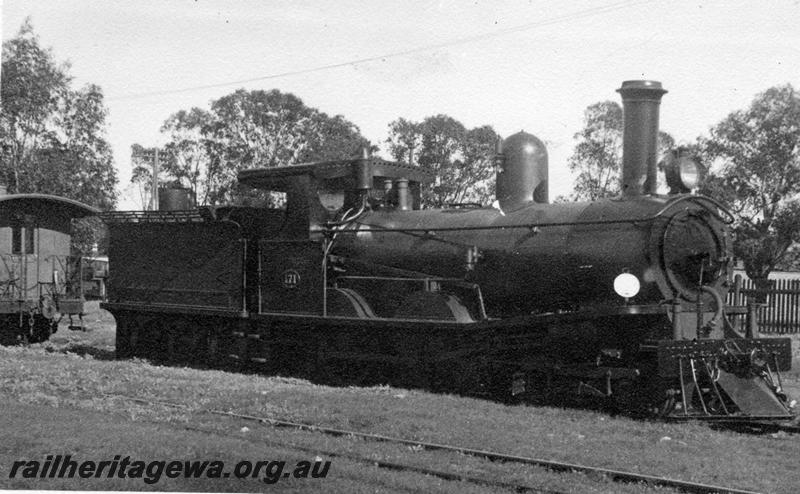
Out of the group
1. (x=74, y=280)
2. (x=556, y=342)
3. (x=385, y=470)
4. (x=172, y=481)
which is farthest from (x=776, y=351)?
(x=74, y=280)

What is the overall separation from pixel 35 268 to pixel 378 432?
43.8 ft

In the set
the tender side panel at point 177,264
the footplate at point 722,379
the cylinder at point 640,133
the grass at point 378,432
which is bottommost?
the grass at point 378,432

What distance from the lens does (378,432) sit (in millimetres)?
8625

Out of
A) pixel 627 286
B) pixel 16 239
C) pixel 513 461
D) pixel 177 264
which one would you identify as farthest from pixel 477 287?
pixel 16 239

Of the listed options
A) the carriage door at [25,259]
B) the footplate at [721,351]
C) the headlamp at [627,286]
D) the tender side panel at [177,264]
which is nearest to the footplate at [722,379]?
the footplate at [721,351]

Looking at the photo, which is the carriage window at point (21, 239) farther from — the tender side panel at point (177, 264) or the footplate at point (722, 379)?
the footplate at point (722, 379)

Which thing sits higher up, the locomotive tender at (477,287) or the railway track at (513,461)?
the locomotive tender at (477,287)

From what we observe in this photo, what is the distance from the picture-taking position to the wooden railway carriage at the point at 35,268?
18.8 meters

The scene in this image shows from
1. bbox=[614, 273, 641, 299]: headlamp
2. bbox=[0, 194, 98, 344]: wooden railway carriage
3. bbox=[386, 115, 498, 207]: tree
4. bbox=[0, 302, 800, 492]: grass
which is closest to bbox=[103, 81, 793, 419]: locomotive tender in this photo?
bbox=[614, 273, 641, 299]: headlamp

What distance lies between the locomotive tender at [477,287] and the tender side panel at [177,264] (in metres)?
0.03

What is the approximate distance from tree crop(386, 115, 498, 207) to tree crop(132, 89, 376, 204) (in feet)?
9.98

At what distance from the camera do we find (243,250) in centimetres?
1334

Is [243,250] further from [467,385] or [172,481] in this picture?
[172,481]

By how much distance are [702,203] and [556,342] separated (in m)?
2.24
